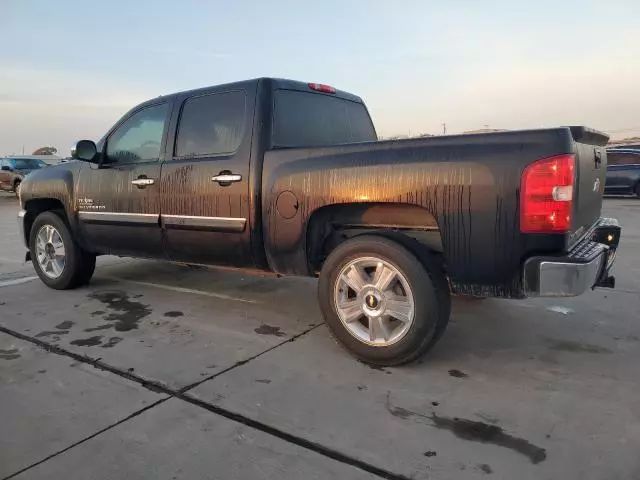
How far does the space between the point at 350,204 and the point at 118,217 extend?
8.21 feet

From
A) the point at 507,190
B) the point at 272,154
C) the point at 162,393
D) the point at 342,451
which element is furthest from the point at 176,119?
the point at 342,451

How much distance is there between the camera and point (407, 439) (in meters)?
2.52

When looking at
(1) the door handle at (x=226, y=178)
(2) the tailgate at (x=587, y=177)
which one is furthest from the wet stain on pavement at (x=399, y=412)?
(1) the door handle at (x=226, y=178)

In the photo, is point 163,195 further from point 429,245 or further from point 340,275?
point 429,245

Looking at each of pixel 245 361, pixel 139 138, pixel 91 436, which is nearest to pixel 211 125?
pixel 139 138

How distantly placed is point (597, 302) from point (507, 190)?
8.17 ft

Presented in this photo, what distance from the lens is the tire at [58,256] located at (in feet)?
17.9

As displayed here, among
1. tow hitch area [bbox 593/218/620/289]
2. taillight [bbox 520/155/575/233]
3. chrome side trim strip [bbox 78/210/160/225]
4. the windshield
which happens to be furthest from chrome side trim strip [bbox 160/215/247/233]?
the windshield

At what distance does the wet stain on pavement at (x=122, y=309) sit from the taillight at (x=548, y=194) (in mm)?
3111

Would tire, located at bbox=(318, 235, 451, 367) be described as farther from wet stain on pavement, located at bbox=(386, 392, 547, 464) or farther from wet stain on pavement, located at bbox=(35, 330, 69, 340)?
wet stain on pavement, located at bbox=(35, 330, 69, 340)

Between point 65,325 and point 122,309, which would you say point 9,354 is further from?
point 122,309

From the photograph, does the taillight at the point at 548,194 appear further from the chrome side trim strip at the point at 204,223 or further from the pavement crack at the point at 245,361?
the chrome side trim strip at the point at 204,223

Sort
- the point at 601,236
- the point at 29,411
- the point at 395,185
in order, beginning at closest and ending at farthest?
the point at 29,411 < the point at 395,185 < the point at 601,236

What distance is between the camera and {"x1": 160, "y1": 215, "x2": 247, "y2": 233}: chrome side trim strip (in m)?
4.03
